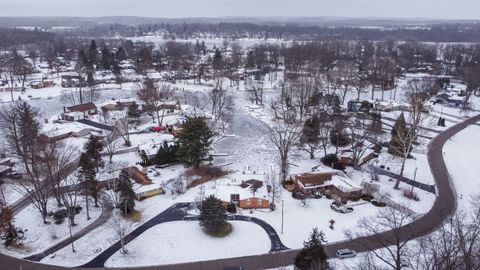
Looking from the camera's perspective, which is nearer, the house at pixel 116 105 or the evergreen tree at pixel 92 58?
the house at pixel 116 105

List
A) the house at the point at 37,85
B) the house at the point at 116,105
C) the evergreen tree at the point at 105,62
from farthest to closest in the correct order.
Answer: the evergreen tree at the point at 105,62
the house at the point at 37,85
the house at the point at 116,105

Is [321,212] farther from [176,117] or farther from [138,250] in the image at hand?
[176,117]

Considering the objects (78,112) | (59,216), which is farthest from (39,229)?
(78,112)

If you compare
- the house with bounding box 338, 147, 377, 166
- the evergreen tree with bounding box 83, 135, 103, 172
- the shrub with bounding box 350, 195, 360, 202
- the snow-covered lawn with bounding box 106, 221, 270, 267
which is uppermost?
the evergreen tree with bounding box 83, 135, 103, 172

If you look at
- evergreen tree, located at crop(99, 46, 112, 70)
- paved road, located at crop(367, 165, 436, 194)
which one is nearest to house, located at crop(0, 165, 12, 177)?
paved road, located at crop(367, 165, 436, 194)

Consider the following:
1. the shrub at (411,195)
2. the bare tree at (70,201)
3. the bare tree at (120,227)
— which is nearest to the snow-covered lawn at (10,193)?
the bare tree at (70,201)

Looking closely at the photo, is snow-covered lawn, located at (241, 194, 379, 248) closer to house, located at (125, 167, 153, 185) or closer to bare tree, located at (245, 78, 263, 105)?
house, located at (125, 167, 153, 185)

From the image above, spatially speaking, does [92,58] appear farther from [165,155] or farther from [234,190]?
[234,190]

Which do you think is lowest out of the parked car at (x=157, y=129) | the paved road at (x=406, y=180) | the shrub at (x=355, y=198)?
the shrub at (x=355, y=198)

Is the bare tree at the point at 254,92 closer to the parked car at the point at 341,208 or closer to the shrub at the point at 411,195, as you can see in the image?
the shrub at the point at 411,195
